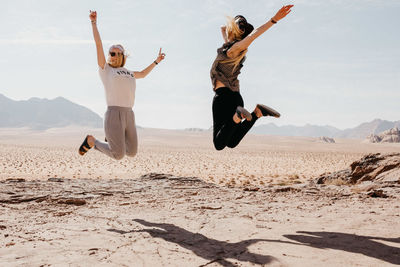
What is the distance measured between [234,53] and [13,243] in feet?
10.4

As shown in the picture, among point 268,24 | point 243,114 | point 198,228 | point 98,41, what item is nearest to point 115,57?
point 98,41

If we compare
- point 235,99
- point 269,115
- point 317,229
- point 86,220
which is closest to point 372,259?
point 317,229

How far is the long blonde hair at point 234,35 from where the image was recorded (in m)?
4.36

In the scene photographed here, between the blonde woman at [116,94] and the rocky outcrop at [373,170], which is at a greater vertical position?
the blonde woman at [116,94]

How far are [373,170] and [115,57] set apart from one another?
749 centimetres

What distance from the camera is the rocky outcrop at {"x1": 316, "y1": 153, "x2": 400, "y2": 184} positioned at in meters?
8.70

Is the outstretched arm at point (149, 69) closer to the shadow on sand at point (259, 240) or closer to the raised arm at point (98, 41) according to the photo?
the raised arm at point (98, 41)

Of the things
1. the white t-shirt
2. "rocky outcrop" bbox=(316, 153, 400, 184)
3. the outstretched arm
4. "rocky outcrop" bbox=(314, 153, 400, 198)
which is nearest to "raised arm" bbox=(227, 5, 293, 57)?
the white t-shirt

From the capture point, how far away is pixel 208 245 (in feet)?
12.0

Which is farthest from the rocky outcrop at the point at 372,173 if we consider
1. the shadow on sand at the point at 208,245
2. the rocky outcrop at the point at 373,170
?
the shadow on sand at the point at 208,245

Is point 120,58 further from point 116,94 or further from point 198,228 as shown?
point 198,228

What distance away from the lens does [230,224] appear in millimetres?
4473

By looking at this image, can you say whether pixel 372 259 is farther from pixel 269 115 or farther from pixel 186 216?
pixel 186 216

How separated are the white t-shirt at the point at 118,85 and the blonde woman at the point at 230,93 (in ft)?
3.58
